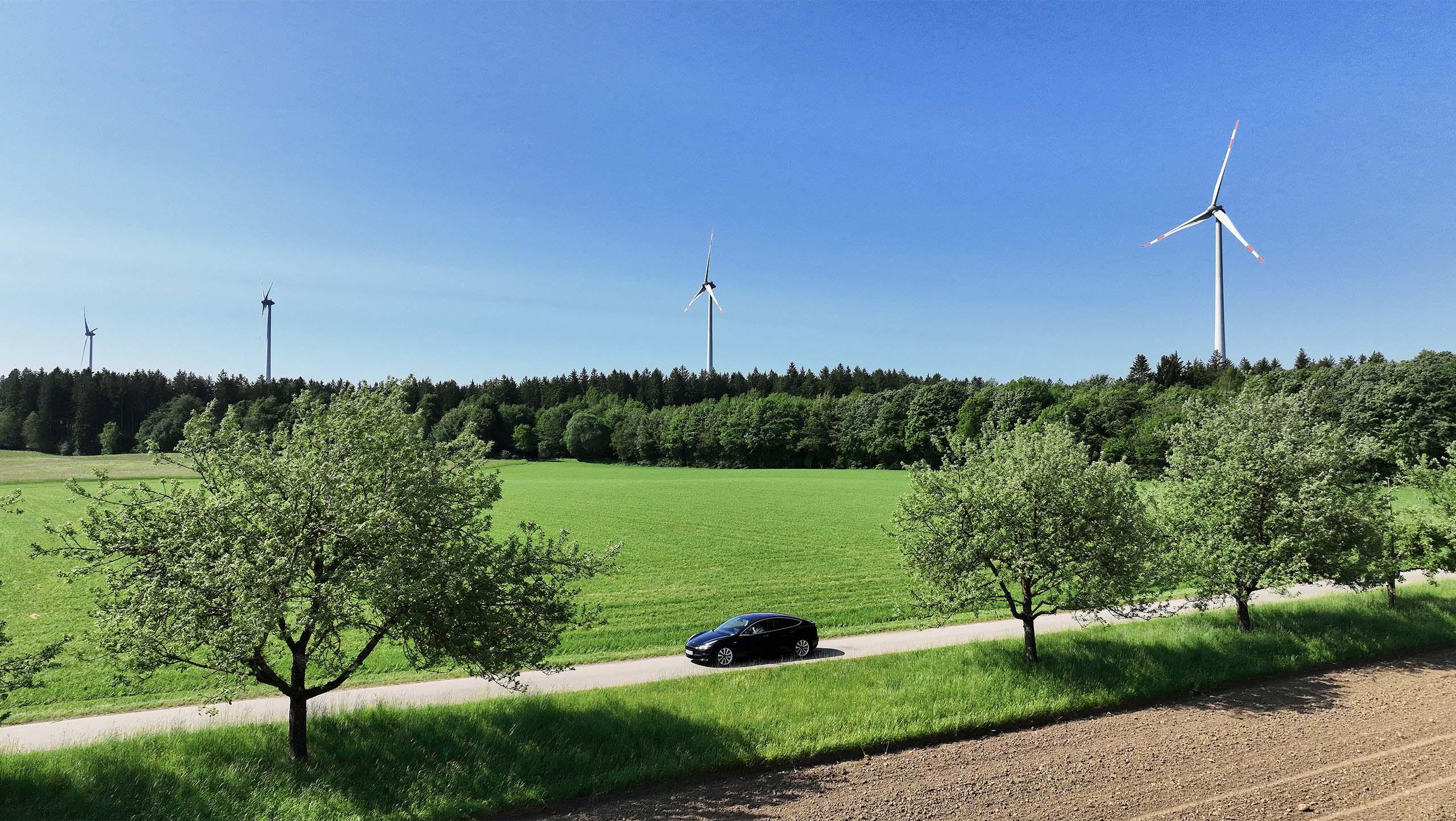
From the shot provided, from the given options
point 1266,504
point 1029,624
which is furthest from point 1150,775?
point 1266,504

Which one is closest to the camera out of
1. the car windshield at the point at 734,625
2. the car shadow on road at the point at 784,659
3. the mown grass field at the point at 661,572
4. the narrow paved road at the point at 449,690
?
the narrow paved road at the point at 449,690

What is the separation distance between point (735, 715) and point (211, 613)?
10.5m

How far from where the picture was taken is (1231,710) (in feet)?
57.5

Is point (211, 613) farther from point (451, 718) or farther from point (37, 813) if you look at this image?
point (451, 718)

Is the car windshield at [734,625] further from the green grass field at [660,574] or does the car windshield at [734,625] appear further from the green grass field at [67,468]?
the green grass field at [67,468]

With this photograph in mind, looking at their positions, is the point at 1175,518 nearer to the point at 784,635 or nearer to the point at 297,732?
the point at 784,635

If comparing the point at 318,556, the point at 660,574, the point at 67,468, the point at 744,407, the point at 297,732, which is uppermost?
the point at 744,407

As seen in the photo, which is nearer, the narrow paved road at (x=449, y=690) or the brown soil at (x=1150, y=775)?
the brown soil at (x=1150, y=775)

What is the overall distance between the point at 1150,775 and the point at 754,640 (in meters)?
11.1

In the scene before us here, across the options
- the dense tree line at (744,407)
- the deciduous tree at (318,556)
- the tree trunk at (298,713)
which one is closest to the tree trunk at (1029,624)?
the deciduous tree at (318,556)

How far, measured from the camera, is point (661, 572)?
3675 centimetres

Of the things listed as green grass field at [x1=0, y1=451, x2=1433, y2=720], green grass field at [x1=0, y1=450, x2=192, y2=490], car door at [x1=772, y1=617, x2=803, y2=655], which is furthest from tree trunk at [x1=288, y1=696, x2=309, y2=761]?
green grass field at [x1=0, y1=450, x2=192, y2=490]

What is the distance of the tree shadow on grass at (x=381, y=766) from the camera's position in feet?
40.8

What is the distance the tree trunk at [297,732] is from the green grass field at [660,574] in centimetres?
263
